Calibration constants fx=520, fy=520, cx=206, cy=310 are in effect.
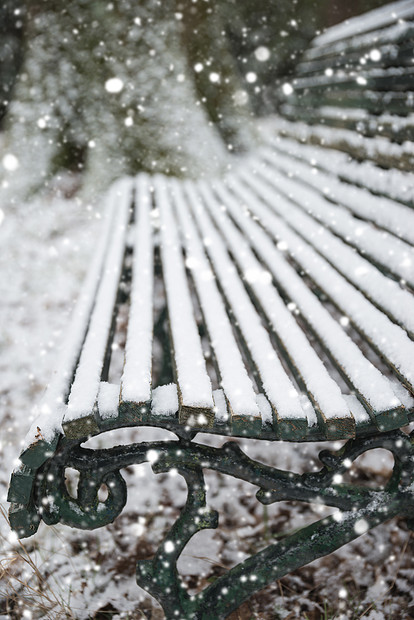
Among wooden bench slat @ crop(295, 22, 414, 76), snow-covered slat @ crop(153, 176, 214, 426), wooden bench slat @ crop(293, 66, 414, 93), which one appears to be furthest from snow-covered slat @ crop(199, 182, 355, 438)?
wooden bench slat @ crop(295, 22, 414, 76)

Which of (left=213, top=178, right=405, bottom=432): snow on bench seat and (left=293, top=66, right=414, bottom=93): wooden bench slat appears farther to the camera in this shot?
(left=293, top=66, right=414, bottom=93): wooden bench slat

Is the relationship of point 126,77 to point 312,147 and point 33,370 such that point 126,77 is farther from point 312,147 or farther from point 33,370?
point 33,370

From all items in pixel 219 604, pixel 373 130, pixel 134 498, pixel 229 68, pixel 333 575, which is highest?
pixel 229 68

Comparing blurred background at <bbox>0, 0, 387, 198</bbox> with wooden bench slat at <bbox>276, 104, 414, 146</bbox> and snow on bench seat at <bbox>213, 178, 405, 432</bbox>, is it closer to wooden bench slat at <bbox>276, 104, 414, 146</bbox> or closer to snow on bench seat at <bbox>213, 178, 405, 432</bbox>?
wooden bench slat at <bbox>276, 104, 414, 146</bbox>

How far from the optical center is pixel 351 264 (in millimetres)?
1806

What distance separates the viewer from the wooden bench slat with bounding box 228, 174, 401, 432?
1.21m

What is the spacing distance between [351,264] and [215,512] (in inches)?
37.2

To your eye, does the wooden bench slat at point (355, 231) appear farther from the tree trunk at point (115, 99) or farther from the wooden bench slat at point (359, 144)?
the tree trunk at point (115, 99)

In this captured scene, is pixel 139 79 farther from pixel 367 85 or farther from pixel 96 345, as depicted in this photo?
pixel 96 345

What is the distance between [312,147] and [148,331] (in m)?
1.93

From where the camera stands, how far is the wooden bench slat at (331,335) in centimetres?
121

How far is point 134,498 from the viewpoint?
2439 mm

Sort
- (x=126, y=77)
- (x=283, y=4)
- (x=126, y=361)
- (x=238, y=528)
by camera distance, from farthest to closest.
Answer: (x=126, y=77) → (x=283, y=4) → (x=238, y=528) → (x=126, y=361)

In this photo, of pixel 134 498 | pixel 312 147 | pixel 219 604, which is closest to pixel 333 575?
pixel 219 604
